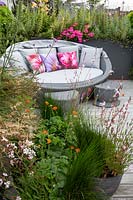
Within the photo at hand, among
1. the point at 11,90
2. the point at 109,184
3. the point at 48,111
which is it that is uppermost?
the point at 11,90

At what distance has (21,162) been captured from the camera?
2402 mm

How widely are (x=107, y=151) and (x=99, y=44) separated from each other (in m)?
4.76

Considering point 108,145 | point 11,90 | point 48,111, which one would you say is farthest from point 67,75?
point 11,90

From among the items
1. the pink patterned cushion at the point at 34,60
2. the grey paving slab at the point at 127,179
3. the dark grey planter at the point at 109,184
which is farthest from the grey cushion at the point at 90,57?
the dark grey planter at the point at 109,184

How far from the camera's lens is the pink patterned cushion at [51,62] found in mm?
6123

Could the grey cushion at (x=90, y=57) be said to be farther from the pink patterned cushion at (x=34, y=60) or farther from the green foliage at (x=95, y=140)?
the green foliage at (x=95, y=140)

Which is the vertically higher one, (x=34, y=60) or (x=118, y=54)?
(x=34, y=60)

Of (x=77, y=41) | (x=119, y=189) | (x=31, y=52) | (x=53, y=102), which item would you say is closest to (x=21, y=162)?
(x=119, y=189)

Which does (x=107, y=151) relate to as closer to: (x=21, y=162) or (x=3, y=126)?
(x=21, y=162)

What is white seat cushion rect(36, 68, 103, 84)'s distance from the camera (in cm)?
554

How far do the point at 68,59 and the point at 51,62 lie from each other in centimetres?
30

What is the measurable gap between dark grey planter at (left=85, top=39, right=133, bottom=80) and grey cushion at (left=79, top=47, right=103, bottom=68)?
879 mm

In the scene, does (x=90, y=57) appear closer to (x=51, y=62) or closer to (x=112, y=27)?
(x=51, y=62)

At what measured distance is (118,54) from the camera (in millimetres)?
7375
